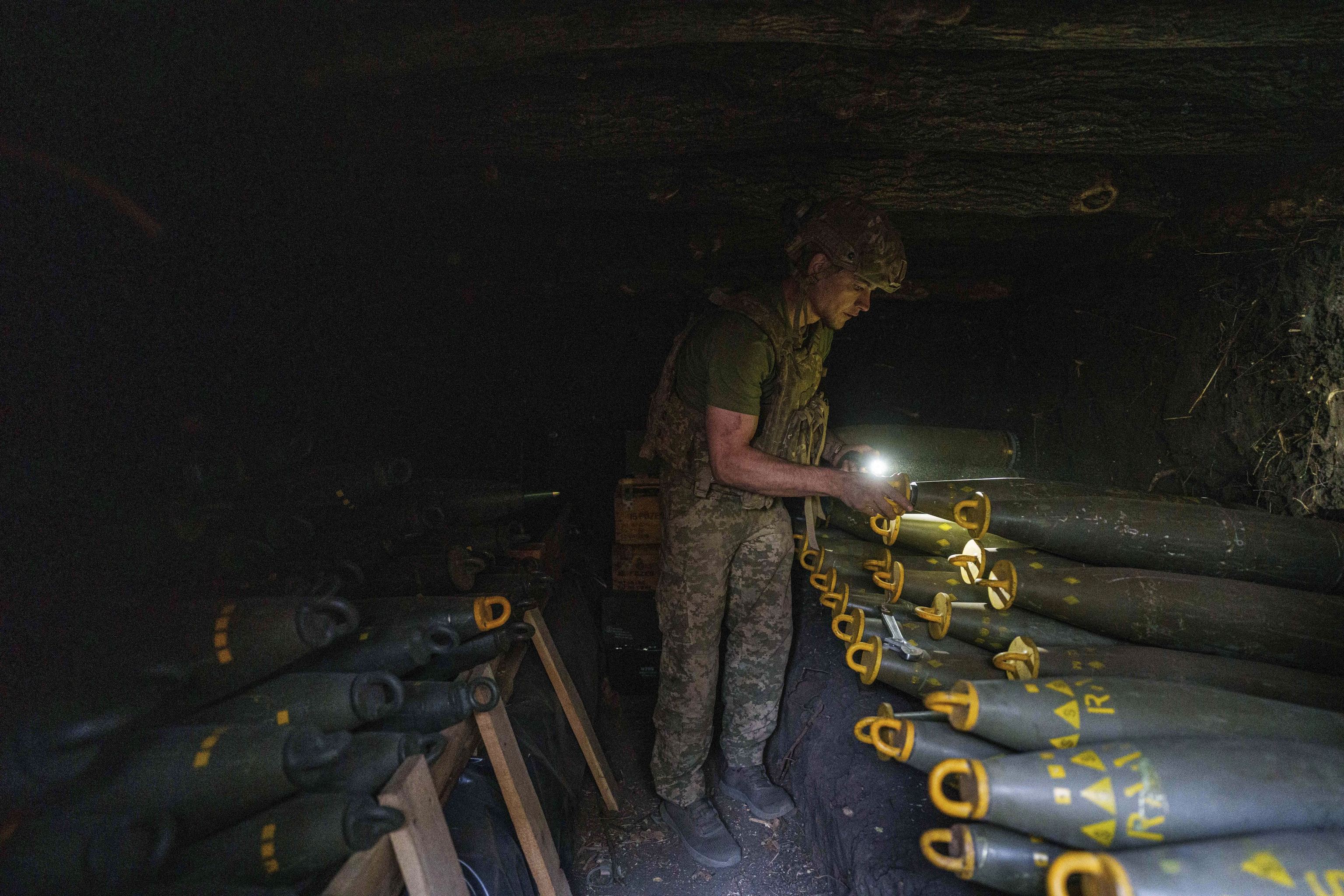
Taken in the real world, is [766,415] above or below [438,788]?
above

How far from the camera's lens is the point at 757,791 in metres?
2.60

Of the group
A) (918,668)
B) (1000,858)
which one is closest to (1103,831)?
(1000,858)

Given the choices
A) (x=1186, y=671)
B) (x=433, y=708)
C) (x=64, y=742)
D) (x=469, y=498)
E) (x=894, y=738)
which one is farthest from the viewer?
(x=469, y=498)

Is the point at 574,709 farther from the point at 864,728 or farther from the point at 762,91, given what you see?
the point at 762,91

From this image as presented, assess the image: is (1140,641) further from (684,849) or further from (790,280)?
(684,849)

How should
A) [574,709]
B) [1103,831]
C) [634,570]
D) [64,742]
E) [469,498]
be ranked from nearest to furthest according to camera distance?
[1103,831] → [64,742] → [574,709] → [469,498] → [634,570]

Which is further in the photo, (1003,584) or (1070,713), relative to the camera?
Answer: (1003,584)

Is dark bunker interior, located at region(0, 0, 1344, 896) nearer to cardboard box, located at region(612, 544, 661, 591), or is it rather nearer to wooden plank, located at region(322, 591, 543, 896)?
wooden plank, located at region(322, 591, 543, 896)

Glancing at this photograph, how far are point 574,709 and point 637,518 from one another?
3.99 ft

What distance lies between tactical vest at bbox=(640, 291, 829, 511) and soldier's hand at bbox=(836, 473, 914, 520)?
0.26 metres

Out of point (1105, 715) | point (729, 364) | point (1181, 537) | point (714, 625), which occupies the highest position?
point (729, 364)

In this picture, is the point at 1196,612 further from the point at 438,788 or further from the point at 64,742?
the point at 64,742

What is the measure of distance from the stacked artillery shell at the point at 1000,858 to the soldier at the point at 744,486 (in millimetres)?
1125

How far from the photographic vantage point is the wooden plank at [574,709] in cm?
251
